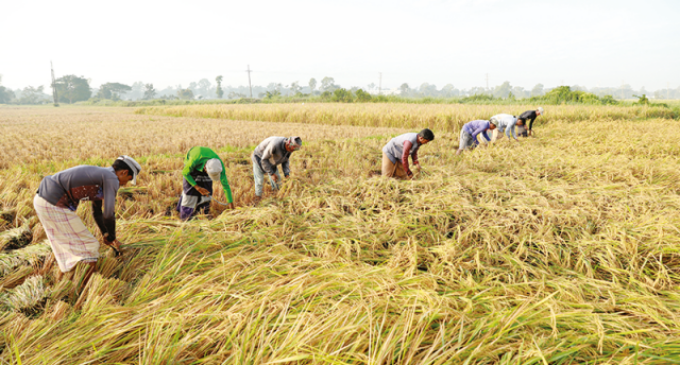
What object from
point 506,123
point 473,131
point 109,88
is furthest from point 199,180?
point 109,88

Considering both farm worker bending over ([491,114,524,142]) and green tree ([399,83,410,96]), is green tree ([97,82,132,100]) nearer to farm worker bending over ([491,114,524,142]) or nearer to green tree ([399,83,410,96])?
green tree ([399,83,410,96])

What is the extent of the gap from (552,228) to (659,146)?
654cm

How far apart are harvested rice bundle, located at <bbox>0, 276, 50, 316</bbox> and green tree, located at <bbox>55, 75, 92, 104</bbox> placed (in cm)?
9643

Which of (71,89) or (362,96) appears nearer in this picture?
(362,96)

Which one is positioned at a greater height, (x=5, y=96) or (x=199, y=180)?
(x=5, y=96)

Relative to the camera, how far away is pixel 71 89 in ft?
243

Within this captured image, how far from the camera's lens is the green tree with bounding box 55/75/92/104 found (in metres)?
73.3

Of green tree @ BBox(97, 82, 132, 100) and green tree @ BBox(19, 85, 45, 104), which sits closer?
green tree @ BBox(19, 85, 45, 104)

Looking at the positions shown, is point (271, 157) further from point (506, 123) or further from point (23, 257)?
point (506, 123)

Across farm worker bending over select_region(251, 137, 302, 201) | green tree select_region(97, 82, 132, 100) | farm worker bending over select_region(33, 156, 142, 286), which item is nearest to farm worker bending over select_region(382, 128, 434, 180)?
farm worker bending over select_region(251, 137, 302, 201)

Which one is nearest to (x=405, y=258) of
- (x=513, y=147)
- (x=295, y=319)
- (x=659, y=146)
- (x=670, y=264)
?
(x=295, y=319)

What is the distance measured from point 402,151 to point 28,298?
4.56 m

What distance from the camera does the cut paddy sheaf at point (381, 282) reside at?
60.7 inches

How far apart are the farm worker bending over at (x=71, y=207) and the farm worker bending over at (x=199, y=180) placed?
1.18 meters
